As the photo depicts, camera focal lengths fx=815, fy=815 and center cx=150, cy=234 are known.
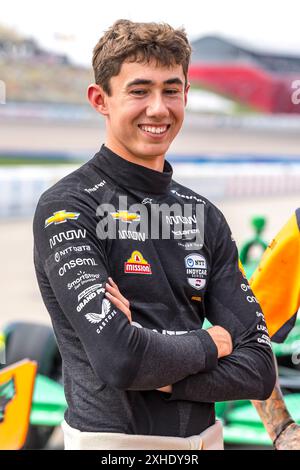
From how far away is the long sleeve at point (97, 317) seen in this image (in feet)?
5.95

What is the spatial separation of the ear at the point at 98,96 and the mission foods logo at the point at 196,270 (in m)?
0.44

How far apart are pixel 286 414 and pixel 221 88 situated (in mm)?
34390

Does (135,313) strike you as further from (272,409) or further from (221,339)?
(272,409)

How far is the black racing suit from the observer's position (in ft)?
6.05

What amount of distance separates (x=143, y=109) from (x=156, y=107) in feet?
0.11

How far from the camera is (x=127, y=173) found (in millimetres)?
2059

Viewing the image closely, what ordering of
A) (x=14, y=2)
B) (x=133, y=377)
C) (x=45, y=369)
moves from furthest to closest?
(x=14, y=2), (x=45, y=369), (x=133, y=377)

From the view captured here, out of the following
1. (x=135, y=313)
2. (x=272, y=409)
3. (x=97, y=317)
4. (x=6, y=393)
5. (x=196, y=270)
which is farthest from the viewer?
(x=6, y=393)

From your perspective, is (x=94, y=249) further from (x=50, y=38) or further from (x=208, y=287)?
(x=50, y=38)

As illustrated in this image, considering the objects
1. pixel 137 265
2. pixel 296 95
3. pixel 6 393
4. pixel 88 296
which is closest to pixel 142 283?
pixel 137 265

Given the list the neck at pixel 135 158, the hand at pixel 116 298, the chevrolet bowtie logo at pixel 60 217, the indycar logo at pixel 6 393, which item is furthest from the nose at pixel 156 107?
the indycar logo at pixel 6 393

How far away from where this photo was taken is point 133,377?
181cm

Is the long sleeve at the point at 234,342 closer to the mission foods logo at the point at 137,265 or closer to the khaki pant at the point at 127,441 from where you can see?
the khaki pant at the point at 127,441

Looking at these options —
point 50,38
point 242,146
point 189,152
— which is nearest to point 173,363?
point 189,152
